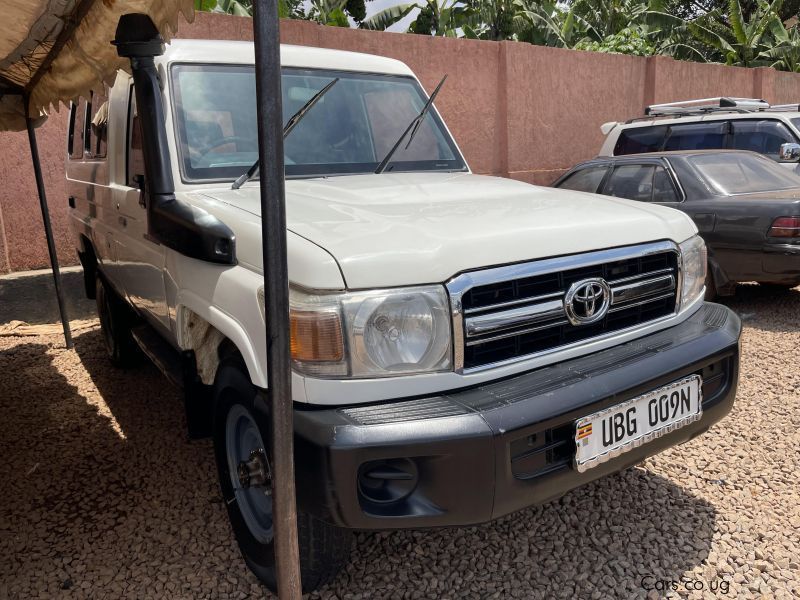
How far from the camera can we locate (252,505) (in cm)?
248

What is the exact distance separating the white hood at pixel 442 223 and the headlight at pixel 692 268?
5 cm

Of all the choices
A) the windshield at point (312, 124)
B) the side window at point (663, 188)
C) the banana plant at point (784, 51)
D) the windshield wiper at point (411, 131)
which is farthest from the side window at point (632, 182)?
the banana plant at point (784, 51)

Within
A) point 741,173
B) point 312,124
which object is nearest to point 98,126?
point 312,124

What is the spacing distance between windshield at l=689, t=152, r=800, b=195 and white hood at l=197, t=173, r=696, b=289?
3792 millimetres

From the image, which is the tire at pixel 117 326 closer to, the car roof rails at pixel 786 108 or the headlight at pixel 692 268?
the headlight at pixel 692 268

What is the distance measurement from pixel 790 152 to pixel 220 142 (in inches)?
248

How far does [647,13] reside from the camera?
22844mm

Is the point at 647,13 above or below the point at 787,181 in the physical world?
above

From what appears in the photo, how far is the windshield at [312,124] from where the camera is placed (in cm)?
289

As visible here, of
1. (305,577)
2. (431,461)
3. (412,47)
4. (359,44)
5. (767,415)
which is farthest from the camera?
(412,47)

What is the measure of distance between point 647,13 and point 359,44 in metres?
17.7

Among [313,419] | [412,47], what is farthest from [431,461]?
[412,47]

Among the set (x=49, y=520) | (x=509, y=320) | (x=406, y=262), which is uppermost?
(x=406, y=262)

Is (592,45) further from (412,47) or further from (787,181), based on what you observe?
(787,181)
